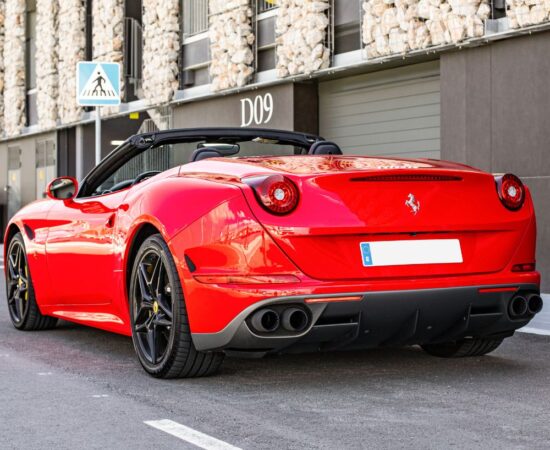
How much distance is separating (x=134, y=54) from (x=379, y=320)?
16711mm

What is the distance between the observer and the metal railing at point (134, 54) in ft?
70.1

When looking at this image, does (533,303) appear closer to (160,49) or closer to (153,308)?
(153,308)

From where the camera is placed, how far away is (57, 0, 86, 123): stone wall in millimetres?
23453

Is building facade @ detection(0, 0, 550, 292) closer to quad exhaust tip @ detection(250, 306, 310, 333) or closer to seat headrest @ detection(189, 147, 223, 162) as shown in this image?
seat headrest @ detection(189, 147, 223, 162)

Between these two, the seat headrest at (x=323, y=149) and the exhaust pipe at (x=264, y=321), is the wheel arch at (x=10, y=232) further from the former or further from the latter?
the exhaust pipe at (x=264, y=321)

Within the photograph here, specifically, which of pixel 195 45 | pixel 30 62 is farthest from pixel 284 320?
pixel 30 62

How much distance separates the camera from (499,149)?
12.2 m

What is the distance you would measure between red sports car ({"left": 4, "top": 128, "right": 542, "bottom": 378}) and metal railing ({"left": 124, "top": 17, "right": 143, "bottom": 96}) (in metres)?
15.4

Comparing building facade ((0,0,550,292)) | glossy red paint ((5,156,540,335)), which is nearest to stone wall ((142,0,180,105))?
building facade ((0,0,550,292))

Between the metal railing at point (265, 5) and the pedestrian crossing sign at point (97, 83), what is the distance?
10.2ft

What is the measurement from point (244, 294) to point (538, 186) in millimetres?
6929

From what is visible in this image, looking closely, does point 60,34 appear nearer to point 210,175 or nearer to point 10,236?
point 10,236

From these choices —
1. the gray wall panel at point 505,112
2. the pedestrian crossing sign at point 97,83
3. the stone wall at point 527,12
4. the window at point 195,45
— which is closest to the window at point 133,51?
the window at point 195,45

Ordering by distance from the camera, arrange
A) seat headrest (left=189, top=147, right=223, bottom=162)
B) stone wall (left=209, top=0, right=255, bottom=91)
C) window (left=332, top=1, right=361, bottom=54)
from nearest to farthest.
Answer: seat headrest (left=189, top=147, right=223, bottom=162), window (left=332, top=1, right=361, bottom=54), stone wall (left=209, top=0, right=255, bottom=91)
